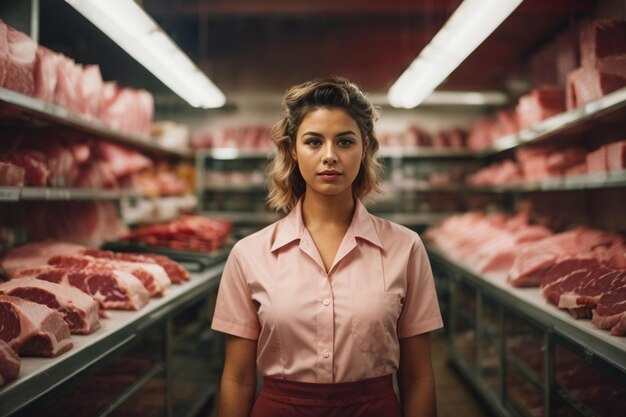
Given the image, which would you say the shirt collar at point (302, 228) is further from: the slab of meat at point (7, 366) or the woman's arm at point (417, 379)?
the slab of meat at point (7, 366)

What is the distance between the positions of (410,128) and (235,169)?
102 inches

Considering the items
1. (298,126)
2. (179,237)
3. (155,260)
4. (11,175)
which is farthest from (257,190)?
(298,126)

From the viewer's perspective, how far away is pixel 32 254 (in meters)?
2.72

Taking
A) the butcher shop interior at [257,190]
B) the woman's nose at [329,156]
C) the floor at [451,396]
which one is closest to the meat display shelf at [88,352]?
the butcher shop interior at [257,190]

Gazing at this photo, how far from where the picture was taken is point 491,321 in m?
4.80

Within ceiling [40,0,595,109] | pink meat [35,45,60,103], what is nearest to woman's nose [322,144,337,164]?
pink meat [35,45,60,103]

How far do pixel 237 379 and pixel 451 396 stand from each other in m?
2.88

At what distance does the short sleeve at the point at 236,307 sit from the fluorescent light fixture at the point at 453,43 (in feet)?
6.45

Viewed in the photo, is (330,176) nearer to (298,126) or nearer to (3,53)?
(298,126)

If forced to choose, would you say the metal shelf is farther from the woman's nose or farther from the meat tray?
the meat tray

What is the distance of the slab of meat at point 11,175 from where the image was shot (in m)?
2.24

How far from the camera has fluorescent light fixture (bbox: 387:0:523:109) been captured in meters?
2.65

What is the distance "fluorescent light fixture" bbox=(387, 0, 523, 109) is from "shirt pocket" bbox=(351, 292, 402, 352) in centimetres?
180

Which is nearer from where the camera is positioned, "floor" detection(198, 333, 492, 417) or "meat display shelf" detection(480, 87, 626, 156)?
"meat display shelf" detection(480, 87, 626, 156)
